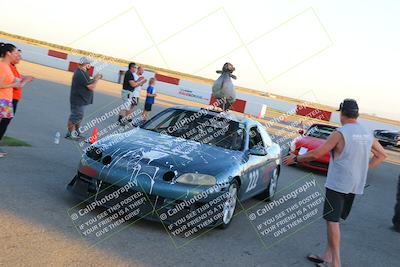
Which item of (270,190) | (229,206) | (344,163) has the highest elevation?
(344,163)

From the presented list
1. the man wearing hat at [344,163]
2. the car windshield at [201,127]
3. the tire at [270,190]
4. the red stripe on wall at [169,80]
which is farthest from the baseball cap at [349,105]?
the red stripe on wall at [169,80]

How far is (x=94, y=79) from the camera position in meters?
10.8

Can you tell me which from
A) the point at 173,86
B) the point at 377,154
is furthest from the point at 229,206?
the point at 173,86

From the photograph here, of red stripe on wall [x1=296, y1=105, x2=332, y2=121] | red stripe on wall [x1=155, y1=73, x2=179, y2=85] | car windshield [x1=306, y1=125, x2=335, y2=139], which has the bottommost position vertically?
red stripe on wall [x1=296, y1=105, x2=332, y2=121]

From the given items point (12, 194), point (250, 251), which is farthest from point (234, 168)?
point (12, 194)

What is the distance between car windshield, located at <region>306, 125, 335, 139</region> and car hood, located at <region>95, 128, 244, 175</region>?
24.1ft

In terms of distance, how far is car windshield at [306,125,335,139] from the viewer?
13.9 metres

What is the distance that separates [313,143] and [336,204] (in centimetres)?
796

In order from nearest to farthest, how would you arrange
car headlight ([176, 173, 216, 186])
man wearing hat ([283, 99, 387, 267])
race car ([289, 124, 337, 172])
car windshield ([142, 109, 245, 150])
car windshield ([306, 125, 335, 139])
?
1. man wearing hat ([283, 99, 387, 267])
2. car headlight ([176, 173, 216, 186])
3. car windshield ([142, 109, 245, 150])
4. race car ([289, 124, 337, 172])
5. car windshield ([306, 125, 335, 139])

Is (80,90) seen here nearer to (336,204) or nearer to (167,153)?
(167,153)

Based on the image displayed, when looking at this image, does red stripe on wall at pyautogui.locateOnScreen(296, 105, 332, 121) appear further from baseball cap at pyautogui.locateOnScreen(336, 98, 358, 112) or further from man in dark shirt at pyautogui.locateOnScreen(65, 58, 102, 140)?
baseball cap at pyautogui.locateOnScreen(336, 98, 358, 112)

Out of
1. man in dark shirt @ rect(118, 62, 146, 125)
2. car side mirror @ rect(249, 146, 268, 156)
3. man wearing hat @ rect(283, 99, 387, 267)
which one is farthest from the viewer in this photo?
man in dark shirt @ rect(118, 62, 146, 125)

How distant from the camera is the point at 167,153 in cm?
634

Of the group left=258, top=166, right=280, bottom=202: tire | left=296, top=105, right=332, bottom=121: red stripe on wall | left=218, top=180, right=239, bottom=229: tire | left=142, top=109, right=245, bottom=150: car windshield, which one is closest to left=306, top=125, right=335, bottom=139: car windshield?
left=258, top=166, right=280, bottom=202: tire
